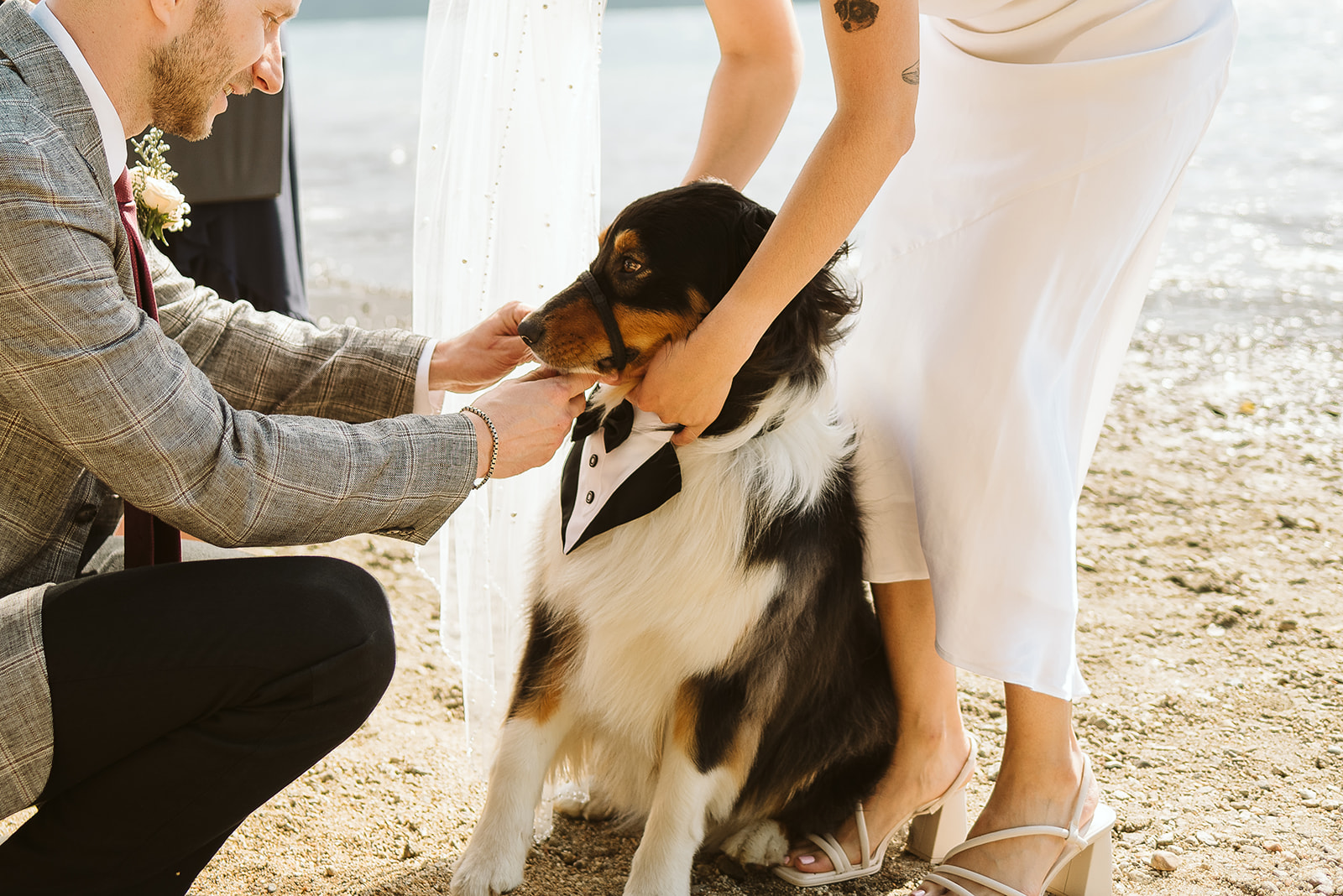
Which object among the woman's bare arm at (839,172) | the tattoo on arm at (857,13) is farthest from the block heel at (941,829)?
the tattoo on arm at (857,13)

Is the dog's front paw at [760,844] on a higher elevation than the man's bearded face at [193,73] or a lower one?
lower

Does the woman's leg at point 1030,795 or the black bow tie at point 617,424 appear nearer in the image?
the black bow tie at point 617,424

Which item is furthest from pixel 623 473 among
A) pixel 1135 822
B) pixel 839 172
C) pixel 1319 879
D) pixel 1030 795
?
pixel 1319 879

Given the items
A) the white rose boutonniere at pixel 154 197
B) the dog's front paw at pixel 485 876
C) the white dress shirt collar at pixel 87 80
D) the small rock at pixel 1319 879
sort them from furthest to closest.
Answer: the white rose boutonniere at pixel 154 197
the small rock at pixel 1319 879
the dog's front paw at pixel 485 876
the white dress shirt collar at pixel 87 80

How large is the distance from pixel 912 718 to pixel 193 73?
1826 mm

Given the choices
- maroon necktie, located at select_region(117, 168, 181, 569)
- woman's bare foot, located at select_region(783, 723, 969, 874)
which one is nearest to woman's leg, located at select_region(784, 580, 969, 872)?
woman's bare foot, located at select_region(783, 723, 969, 874)

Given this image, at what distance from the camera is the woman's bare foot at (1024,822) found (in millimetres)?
2139

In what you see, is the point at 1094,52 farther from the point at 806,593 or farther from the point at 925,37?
the point at 806,593

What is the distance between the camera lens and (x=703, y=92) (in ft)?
52.1

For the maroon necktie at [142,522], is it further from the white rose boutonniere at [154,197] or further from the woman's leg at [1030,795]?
the woman's leg at [1030,795]

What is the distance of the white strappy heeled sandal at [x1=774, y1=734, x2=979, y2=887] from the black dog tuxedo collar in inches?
33.3

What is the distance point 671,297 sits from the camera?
193 centimetres

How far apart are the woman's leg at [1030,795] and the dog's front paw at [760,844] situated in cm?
33

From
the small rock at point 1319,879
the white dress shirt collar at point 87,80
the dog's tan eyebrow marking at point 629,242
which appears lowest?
the small rock at point 1319,879
